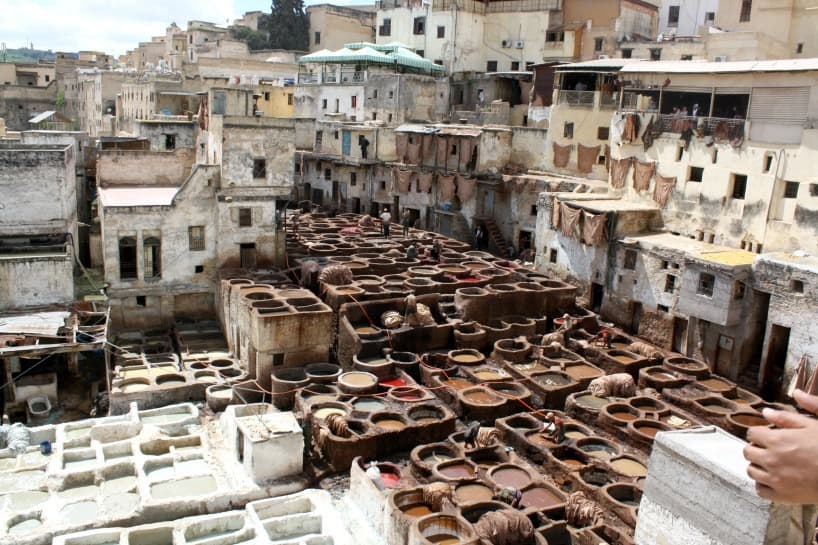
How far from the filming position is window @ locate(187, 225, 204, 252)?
30.4m

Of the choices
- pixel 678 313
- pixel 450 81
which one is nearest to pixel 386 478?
pixel 678 313

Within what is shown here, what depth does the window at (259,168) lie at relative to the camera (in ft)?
100

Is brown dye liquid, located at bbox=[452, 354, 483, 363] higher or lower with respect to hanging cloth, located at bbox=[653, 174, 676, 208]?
lower

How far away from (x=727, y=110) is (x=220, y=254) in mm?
22961

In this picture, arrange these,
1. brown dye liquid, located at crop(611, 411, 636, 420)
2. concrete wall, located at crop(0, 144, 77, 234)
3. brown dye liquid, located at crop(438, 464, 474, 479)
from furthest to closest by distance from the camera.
Result: concrete wall, located at crop(0, 144, 77, 234) → brown dye liquid, located at crop(611, 411, 636, 420) → brown dye liquid, located at crop(438, 464, 474, 479)

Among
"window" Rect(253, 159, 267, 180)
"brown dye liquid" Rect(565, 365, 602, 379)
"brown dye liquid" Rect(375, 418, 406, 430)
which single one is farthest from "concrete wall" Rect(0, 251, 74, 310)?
"brown dye liquid" Rect(565, 365, 602, 379)

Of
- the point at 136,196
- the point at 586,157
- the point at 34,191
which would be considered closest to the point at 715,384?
the point at 586,157

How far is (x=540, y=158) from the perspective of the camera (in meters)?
44.1

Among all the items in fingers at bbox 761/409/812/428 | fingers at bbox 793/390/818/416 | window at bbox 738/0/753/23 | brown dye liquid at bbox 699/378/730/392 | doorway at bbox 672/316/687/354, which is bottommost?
brown dye liquid at bbox 699/378/730/392

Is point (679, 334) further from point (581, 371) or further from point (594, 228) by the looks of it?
point (594, 228)

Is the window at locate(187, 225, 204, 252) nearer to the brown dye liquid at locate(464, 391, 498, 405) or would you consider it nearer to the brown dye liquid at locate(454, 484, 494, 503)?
the brown dye liquid at locate(464, 391, 498, 405)

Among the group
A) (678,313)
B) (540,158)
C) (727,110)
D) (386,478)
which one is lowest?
(386,478)

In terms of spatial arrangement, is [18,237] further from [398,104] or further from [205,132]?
[398,104]

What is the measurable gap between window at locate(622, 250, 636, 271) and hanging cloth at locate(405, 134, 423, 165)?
19021 mm
